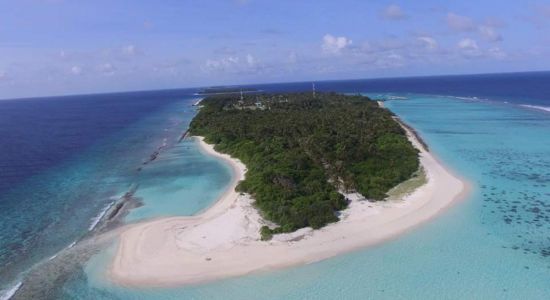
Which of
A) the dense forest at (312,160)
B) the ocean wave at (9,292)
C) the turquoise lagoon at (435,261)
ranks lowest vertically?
the ocean wave at (9,292)

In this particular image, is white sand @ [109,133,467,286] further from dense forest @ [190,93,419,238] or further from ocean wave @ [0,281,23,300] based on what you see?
ocean wave @ [0,281,23,300]

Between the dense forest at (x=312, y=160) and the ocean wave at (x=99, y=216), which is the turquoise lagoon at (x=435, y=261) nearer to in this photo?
the ocean wave at (x=99, y=216)

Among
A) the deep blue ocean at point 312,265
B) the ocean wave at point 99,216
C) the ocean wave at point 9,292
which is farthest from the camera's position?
the ocean wave at point 99,216

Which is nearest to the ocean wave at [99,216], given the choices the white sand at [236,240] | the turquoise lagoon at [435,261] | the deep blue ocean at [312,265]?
the deep blue ocean at [312,265]

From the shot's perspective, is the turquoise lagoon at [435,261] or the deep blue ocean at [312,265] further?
the deep blue ocean at [312,265]

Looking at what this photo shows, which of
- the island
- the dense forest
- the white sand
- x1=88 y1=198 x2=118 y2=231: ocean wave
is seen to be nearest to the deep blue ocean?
x1=88 y1=198 x2=118 y2=231: ocean wave

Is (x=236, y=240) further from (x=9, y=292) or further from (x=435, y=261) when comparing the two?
(x=9, y=292)

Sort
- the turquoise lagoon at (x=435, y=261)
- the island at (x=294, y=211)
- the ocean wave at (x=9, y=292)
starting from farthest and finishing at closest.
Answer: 1. the island at (x=294, y=211)
2. the ocean wave at (x=9, y=292)
3. the turquoise lagoon at (x=435, y=261)
